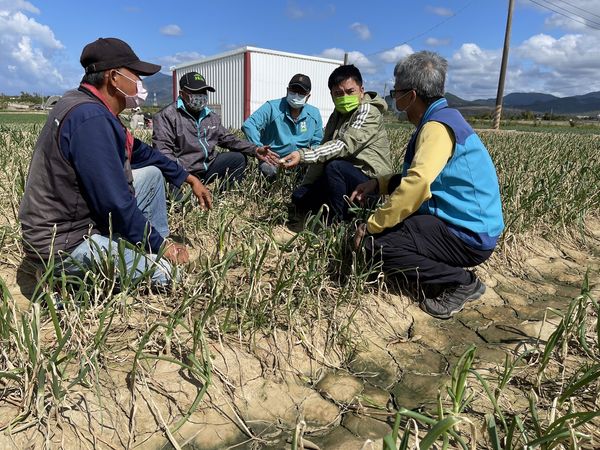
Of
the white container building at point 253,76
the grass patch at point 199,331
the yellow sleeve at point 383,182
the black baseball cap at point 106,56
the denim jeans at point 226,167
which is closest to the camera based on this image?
the grass patch at point 199,331

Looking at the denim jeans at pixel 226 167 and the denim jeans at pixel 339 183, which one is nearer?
the denim jeans at pixel 339 183

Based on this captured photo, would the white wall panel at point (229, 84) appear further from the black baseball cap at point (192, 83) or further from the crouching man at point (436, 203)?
the crouching man at point (436, 203)

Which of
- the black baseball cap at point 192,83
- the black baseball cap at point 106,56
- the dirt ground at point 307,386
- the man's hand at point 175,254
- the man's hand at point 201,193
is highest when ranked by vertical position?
the black baseball cap at point 192,83

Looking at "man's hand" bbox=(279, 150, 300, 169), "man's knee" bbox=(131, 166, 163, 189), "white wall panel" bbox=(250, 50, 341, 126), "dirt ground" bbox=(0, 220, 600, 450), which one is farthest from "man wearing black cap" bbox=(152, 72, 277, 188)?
"white wall panel" bbox=(250, 50, 341, 126)

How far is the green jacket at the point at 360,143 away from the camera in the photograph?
3316mm

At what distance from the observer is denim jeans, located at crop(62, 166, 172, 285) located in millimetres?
2041

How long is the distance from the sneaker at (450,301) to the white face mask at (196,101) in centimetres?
247

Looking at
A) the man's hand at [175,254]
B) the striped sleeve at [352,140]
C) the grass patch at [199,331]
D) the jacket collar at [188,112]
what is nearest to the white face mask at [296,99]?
the jacket collar at [188,112]

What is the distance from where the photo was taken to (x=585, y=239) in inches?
152

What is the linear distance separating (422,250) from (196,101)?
2.35m

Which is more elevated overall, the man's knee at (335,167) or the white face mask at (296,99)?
the white face mask at (296,99)

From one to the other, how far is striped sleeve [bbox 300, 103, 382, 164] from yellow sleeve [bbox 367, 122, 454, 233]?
1000 millimetres

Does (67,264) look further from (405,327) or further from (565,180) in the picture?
(565,180)

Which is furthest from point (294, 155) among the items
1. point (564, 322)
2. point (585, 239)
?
point (585, 239)
